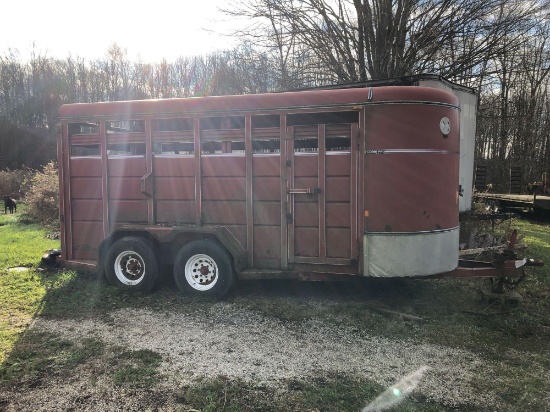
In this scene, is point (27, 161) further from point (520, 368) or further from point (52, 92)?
point (520, 368)

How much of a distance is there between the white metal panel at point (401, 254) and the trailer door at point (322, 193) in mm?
214

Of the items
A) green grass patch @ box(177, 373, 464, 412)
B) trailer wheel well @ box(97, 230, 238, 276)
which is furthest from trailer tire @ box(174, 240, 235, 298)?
green grass patch @ box(177, 373, 464, 412)

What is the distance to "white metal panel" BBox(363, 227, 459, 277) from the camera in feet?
16.8

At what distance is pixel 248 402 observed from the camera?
329 centimetres

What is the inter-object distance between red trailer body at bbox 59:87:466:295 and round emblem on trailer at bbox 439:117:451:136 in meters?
0.01

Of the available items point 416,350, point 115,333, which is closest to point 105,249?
point 115,333

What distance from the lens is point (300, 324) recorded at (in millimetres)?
4949

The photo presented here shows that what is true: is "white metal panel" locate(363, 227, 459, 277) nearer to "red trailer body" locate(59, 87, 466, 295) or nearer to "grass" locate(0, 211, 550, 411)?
"red trailer body" locate(59, 87, 466, 295)

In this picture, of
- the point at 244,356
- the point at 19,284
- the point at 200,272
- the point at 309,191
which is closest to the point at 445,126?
the point at 309,191

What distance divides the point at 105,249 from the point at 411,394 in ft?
15.3

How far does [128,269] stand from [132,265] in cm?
9

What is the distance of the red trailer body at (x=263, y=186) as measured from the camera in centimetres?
510

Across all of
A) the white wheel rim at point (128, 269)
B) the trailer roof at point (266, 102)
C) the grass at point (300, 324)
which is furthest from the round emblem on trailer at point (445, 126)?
the white wheel rim at point (128, 269)

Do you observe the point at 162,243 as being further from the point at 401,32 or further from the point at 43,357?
the point at 401,32
